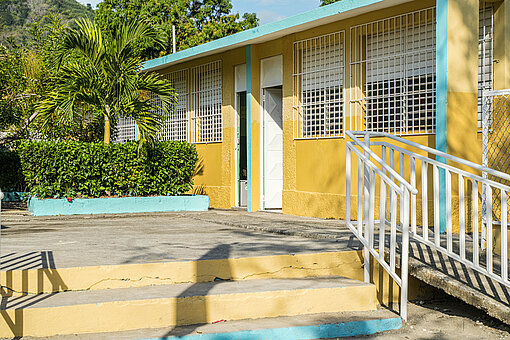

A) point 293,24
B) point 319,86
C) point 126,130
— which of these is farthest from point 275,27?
point 126,130

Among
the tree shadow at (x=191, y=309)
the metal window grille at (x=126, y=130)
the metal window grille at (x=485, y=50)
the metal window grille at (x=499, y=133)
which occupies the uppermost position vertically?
the metal window grille at (x=485, y=50)

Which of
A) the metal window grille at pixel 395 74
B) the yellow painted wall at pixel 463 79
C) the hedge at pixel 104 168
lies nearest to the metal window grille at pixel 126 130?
the hedge at pixel 104 168

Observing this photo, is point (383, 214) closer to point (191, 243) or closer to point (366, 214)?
point (366, 214)

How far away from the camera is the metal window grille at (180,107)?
14.0 metres

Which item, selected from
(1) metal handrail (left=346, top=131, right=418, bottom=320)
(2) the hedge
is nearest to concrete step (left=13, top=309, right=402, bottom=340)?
(1) metal handrail (left=346, top=131, right=418, bottom=320)

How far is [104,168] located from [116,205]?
70 centimetres

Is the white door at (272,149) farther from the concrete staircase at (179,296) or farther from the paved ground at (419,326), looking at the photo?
the paved ground at (419,326)

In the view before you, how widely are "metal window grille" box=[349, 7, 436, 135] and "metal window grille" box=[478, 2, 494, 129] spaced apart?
2.54 feet

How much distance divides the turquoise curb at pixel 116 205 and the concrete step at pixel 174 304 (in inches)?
242

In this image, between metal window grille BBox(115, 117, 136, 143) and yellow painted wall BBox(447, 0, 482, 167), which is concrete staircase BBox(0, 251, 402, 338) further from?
metal window grille BBox(115, 117, 136, 143)

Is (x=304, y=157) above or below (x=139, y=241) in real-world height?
above

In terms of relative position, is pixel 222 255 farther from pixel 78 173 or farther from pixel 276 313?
pixel 78 173

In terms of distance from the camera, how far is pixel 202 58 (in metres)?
13.2

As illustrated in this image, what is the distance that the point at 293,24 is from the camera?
9.66 meters
